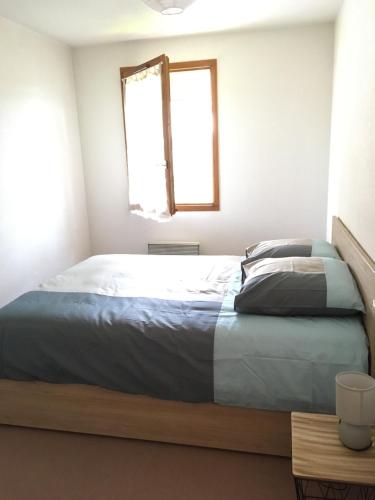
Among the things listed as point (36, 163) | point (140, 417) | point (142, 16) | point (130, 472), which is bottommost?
point (130, 472)

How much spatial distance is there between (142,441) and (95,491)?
0.33m

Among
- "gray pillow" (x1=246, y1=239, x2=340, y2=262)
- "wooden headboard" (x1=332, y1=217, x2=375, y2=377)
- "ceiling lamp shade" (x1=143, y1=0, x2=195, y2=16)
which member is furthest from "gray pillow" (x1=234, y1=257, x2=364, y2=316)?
"ceiling lamp shade" (x1=143, y1=0, x2=195, y2=16)

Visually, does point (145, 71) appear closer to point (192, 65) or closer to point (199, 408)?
point (192, 65)

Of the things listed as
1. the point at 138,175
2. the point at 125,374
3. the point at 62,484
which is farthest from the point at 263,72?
the point at 62,484

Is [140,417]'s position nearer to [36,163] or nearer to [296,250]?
[296,250]

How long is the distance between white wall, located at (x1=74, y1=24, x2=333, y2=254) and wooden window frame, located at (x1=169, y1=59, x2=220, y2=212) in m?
0.05

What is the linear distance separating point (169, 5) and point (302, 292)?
1.77 meters

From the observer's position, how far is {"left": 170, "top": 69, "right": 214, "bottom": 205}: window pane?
12.8 feet

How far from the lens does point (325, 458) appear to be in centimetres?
132

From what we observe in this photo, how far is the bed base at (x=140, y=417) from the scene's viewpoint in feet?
6.01

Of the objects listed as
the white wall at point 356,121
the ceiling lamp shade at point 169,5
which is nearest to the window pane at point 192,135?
the white wall at point 356,121

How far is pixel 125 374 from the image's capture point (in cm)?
191

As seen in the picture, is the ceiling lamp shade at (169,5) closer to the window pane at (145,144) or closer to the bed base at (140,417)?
the window pane at (145,144)

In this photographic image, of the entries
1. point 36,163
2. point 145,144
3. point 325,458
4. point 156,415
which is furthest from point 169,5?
point 325,458
